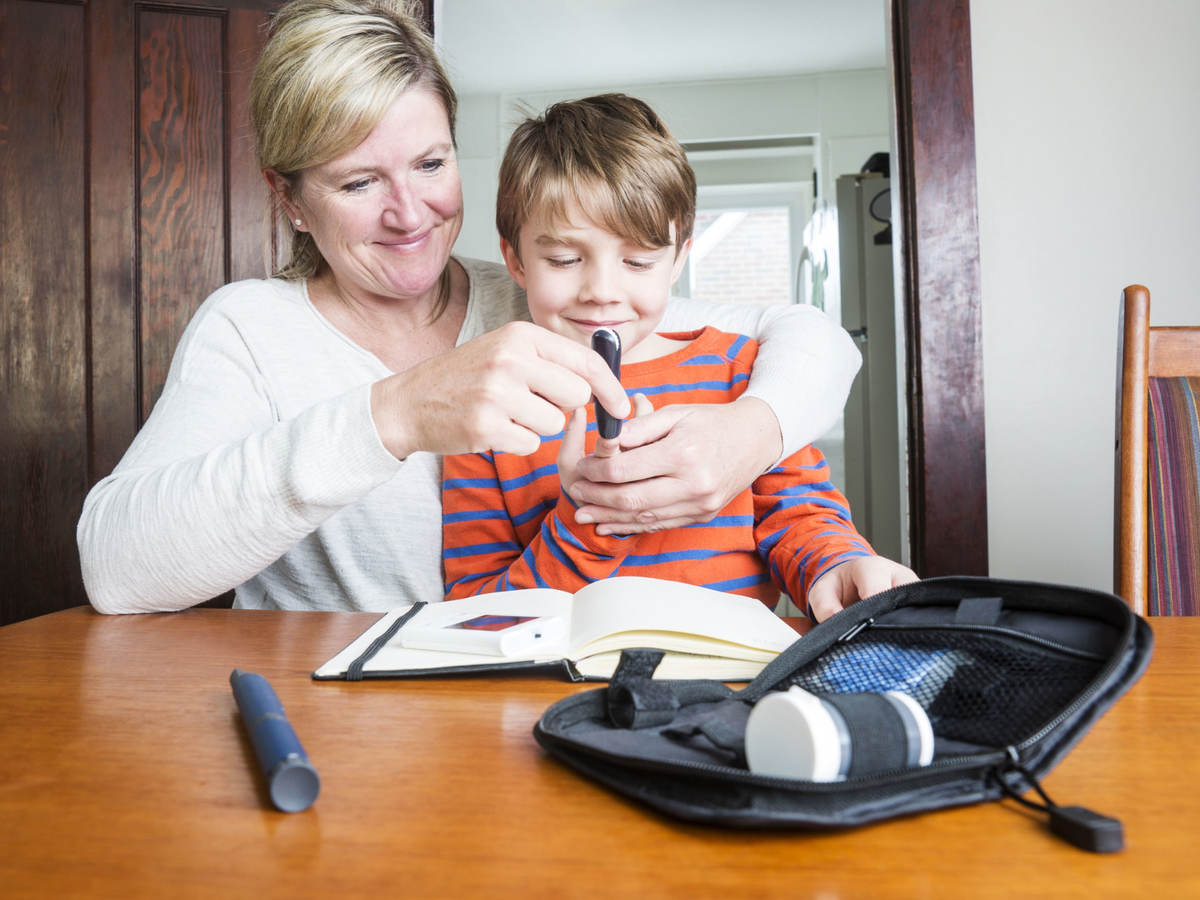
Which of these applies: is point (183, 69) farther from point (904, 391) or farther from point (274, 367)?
point (904, 391)

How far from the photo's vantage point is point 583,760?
0.50 meters

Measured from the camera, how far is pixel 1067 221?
7.63ft

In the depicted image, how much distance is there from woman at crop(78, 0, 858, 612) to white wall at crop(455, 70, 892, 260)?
4.28 meters

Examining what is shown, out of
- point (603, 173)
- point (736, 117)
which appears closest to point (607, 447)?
point (603, 173)

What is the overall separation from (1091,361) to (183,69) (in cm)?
238

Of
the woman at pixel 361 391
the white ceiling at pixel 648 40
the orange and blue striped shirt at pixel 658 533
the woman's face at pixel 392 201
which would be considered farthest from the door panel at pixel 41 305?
the white ceiling at pixel 648 40

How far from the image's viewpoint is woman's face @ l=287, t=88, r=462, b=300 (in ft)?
4.20

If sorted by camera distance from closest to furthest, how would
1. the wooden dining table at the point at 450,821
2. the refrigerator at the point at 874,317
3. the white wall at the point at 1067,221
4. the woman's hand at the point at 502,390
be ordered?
the wooden dining table at the point at 450,821 → the woman's hand at the point at 502,390 → the white wall at the point at 1067,221 → the refrigerator at the point at 874,317

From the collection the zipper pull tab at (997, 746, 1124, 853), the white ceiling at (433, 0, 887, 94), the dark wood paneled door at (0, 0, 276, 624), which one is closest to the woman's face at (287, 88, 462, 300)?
the zipper pull tab at (997, 746, 1124, 853)

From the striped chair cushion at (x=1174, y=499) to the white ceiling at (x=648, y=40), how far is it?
3.96m

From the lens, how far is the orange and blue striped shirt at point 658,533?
113 centimetres

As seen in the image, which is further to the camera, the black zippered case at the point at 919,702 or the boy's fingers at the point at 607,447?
the boy's fingers at the point at 607,447

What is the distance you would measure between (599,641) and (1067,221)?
2066 millimetres

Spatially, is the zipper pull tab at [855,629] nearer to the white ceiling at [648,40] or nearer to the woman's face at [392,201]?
the woman's face at [392,201]
